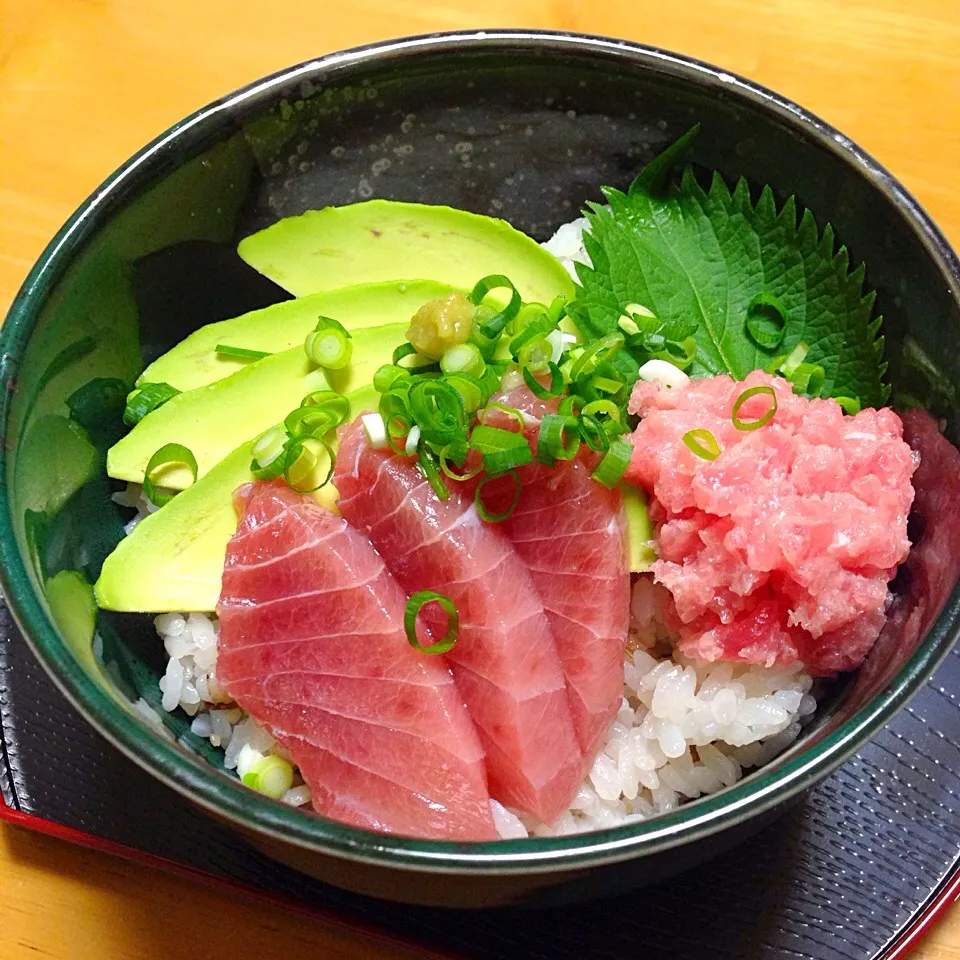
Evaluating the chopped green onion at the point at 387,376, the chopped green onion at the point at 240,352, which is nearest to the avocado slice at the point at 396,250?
the chopped green onion at the point at 240,352

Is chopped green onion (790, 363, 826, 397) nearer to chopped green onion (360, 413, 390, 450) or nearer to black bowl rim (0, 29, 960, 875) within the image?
black bowl rim (0, 29, 960, 875)

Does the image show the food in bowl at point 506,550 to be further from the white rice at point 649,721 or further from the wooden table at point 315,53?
the wooden table at point 315,53

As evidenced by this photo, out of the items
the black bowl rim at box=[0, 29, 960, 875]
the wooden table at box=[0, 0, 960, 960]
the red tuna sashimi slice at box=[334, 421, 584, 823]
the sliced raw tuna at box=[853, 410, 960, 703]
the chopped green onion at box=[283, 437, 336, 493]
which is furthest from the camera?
the wooden table at box=[0, 0, 960, 960]

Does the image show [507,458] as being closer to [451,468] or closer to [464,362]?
[451,468]

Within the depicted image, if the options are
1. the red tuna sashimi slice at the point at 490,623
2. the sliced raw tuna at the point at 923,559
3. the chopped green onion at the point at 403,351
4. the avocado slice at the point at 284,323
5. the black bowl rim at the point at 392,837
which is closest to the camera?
the black bowl rim at the point at 392,837

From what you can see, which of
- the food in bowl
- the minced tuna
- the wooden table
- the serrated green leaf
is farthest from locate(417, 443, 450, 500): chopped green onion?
the wooden table

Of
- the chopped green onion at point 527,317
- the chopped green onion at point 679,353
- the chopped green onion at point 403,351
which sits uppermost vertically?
the chopped green onion at point 527,317

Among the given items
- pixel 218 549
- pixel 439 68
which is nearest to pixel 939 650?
pixel 218 549
